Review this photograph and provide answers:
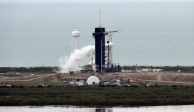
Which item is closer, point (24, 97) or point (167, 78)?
point (24, 97)

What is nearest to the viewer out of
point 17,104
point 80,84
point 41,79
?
point 17,104

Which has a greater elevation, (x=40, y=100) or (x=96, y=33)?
(x=96, y=33)

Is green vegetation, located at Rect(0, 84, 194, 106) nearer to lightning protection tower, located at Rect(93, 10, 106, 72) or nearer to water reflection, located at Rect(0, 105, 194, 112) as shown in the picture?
water reflection, located at Rect(0, 105, 194, 112)

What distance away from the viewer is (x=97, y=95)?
311ft

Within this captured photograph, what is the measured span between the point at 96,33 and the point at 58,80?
52.5 feet

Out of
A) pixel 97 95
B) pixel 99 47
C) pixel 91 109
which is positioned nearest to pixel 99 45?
pixel 99 47

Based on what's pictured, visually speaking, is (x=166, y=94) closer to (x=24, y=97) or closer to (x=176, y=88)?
(x=176, y=88)

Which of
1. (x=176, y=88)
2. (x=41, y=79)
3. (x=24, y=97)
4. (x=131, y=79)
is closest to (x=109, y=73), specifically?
(x=131, y=79)

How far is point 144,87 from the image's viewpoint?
10744 cm

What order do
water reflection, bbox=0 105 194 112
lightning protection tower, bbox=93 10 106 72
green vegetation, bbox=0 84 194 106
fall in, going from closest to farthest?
water reflection, bbox=0 105 194 112
green vegetation, bbox=0 84 194 106
lightning protection tower, bbox=93 10 106 72

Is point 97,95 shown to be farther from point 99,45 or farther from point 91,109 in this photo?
point 99,45

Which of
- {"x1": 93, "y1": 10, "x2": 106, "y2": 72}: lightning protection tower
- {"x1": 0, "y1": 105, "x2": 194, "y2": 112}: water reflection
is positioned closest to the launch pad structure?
{"x1": 93, "y1": 10, "x2": 106, "y2": 72}: lightning protection tower

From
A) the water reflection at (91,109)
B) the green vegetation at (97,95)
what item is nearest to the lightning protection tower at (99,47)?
the green vegetation at (97,95)

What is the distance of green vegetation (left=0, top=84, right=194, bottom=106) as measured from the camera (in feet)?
291
